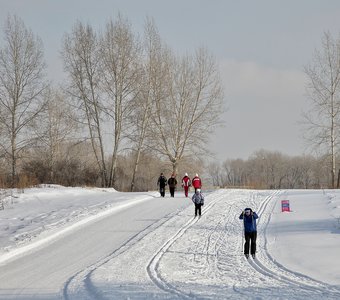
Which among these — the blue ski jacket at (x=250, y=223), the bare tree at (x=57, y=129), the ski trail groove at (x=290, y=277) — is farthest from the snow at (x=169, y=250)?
the bare tree at (x=57, y=129)

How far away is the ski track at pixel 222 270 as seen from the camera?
32.7ft

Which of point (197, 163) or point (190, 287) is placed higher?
point (197, 163)

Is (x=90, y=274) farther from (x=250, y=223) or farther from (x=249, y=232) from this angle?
(x=250, y=223)

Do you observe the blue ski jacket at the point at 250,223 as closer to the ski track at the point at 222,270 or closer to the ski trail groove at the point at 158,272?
the ski track at the point at 222,270

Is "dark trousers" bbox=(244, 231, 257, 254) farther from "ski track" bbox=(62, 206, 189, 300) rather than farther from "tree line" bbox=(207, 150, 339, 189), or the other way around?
"tree line" bbox=(207, 150, 339, 189)

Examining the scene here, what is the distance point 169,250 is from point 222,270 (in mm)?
3063

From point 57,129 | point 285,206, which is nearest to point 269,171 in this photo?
point 57,129

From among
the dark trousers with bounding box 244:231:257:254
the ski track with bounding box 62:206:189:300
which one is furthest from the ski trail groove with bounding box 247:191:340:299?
the ski track with bounding box 62:206:189:300

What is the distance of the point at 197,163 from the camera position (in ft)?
158

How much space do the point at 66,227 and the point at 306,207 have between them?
1267cm

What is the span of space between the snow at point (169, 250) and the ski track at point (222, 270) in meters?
0.02

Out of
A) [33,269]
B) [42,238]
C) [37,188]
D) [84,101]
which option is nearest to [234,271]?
[33,269]

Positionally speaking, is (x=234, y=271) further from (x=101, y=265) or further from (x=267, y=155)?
(x=267, y=155)

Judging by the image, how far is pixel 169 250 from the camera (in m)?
15.2
